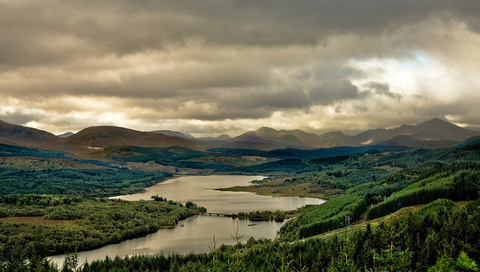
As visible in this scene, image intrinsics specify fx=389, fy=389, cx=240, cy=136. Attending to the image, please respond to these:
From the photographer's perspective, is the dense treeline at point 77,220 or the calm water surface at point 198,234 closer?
the calm water surface at point 198,234

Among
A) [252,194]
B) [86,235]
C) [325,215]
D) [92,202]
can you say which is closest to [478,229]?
[325,215]

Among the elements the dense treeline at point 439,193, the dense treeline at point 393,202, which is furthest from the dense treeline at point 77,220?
the dense treeline at point 439,193

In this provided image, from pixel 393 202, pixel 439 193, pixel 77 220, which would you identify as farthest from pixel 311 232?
pixel 77 220

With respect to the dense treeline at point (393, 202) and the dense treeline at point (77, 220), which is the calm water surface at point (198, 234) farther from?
the dense treeline at point (393, 202)

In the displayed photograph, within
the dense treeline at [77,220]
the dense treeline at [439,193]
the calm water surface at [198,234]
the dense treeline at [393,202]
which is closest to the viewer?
the dense treeline at [439,193]

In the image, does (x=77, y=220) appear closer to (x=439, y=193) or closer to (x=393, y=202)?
(x=393, y=202)

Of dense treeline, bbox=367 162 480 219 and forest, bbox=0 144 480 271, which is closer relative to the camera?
forest, bbox=0 144 480 271

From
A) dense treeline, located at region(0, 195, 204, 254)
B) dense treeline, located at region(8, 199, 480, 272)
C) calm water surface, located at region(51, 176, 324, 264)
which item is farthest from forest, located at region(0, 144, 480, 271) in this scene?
calm water surface, located at region(51, 176, 324, 264)

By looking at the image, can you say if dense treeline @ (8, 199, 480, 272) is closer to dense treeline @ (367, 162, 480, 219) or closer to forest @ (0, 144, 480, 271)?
forest @ (0, 144, 480, 271)

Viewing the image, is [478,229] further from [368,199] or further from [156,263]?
[368,199]
